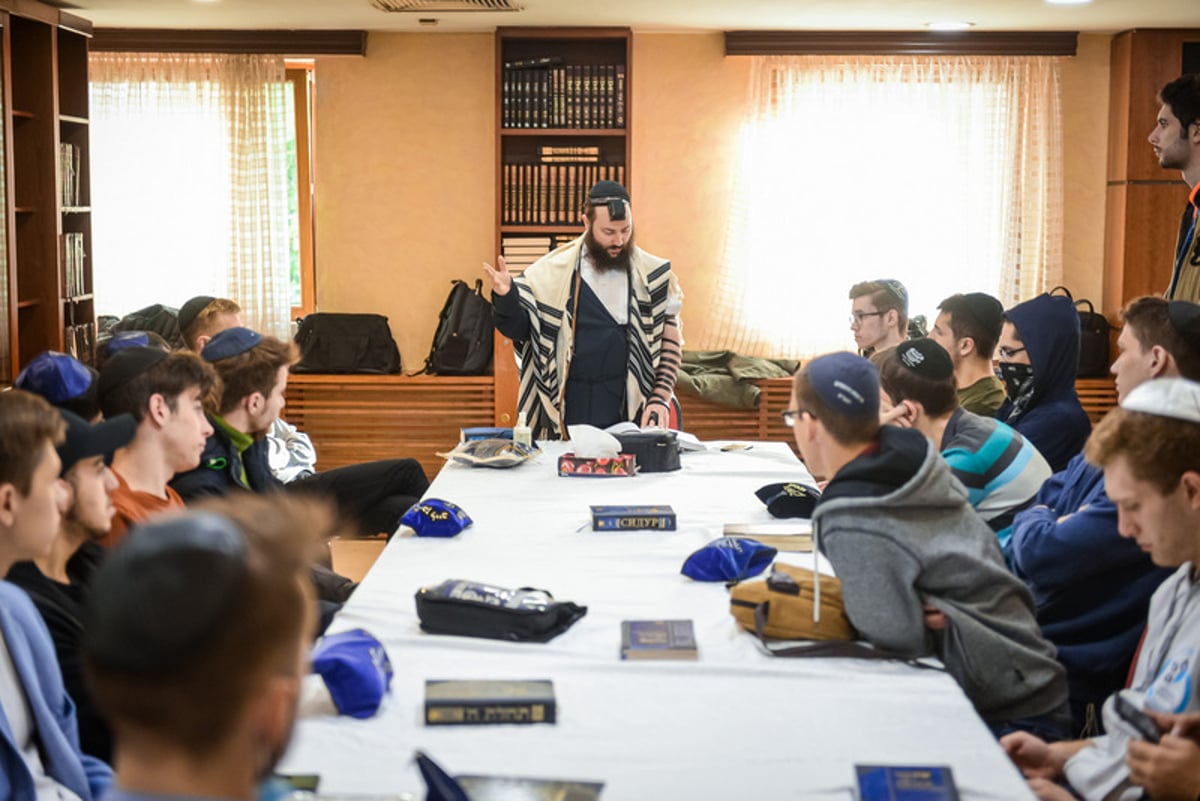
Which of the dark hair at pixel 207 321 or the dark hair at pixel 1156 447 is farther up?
the dark hair at pixel 207 321

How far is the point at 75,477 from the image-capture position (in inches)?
86.4

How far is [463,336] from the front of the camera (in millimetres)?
7098

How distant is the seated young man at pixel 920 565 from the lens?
7.26 ft

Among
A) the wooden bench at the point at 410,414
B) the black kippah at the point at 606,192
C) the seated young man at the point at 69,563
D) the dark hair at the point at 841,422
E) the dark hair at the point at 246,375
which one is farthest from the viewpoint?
the wooden bench at the point at 410,414

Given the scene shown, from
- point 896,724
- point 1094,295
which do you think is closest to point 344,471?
point 896,724

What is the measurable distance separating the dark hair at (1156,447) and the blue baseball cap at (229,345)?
220 cm

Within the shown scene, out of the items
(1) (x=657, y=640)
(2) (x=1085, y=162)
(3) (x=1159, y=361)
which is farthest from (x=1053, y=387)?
(2) (x=1085, y=162)

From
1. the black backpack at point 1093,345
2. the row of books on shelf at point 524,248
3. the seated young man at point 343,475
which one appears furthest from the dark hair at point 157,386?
the black backpack at point 1093,345

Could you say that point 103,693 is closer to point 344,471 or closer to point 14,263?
point 344,471

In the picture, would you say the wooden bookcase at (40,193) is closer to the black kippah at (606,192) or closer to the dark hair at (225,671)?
the black kippah at (606,192)

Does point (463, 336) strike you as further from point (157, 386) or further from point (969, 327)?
point (157, 386)

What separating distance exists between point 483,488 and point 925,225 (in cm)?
417

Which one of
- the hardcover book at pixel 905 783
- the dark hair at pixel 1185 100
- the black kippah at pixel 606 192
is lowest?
the hardcover book at pixel 905 783

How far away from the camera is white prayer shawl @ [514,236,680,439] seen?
15.9 ft
